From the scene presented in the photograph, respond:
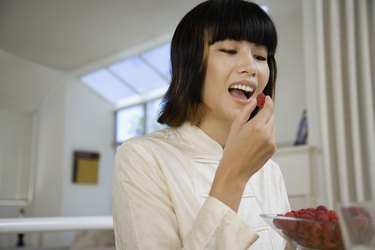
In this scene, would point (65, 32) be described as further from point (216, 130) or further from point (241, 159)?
point (241, 159)

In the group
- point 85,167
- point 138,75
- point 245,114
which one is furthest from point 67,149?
point 245,114

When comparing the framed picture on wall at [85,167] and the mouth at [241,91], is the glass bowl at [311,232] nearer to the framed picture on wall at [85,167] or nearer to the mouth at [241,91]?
the mouth at [241,91]

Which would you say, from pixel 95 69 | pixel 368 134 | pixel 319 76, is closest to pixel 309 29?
pixel 319 76

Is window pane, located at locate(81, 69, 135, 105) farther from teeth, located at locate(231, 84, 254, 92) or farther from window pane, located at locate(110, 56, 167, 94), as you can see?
teeth, located at locate(231, 84, 254, 92)

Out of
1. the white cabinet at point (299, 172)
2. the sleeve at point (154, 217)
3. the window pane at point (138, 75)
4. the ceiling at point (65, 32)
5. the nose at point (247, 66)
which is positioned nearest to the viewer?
the sleeve at point (154, 217)

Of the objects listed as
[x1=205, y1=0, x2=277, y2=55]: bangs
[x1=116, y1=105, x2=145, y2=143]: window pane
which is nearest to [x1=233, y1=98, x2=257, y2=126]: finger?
[x1=205, y1=0, x2=277, y2=55]: bangs

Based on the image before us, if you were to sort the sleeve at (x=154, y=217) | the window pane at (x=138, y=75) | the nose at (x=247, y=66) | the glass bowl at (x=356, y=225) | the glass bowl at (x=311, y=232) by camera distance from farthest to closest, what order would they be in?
the window pane at (x=138, y=75) → the nose at (x=247, y=66) → the sleeve at (x=154, y=217) → the glass bowl at (x=311, y=232) → the glass bowl at (x=356, y=225)

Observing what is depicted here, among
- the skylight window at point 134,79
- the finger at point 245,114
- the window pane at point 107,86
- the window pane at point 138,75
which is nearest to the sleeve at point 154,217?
the finger at point 245,114

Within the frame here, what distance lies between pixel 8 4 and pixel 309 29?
3.03 meters

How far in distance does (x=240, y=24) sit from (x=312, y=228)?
0.47m

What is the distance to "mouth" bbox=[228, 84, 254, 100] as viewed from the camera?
0.82m

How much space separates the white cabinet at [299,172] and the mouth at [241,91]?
1752mm

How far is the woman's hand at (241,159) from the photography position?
58 centimetres

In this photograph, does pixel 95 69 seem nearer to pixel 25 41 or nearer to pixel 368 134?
pixel 25 41
